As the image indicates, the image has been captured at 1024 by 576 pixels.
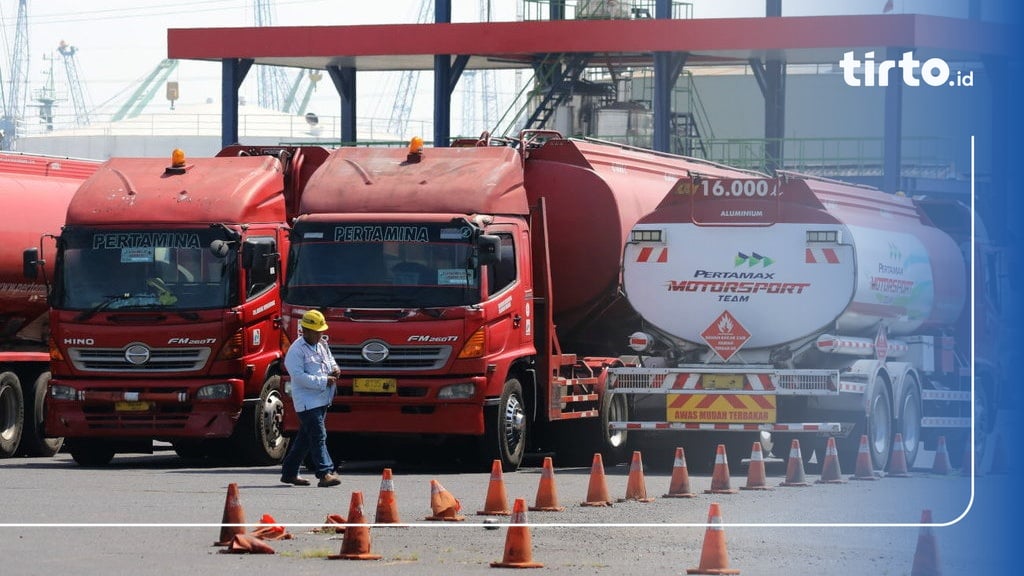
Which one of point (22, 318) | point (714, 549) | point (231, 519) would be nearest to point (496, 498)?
point (231, 519)

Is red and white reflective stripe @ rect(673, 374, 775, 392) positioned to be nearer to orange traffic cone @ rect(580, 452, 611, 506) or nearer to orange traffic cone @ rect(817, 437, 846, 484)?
orange traffic cone @ rect(817, 437, 846, 484)

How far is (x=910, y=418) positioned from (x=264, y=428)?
7593 mm

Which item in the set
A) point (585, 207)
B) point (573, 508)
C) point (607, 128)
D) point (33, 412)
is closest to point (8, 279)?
point (33, 412)

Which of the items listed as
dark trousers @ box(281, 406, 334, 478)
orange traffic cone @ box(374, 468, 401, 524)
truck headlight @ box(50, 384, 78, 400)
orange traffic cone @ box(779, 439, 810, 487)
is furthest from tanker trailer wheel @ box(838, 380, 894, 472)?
truck headlight @ box(50, 384, 78, 400)

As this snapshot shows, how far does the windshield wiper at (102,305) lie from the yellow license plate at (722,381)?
6.44m

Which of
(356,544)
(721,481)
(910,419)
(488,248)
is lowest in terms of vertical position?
(910,419)

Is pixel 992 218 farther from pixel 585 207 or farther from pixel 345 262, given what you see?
pixel 345 262

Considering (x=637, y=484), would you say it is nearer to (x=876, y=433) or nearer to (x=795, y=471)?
(x=795, y=471)

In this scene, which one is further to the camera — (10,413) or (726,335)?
(10,413)

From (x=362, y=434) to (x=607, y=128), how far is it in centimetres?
2524

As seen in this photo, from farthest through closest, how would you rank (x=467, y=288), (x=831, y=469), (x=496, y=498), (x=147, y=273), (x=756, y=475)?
(x=147, y=273), (x=467, y=288), (x=831, y=469), (x=756, y=475), (x=496, y=498)

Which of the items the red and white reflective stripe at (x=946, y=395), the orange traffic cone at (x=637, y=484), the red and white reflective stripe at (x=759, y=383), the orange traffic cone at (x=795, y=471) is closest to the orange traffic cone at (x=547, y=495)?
the orange traffic cone at (x=637, y=484)

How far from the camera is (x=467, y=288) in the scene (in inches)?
745

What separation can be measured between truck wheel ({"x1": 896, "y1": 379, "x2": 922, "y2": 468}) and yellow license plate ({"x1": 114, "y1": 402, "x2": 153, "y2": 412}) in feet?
28.0
